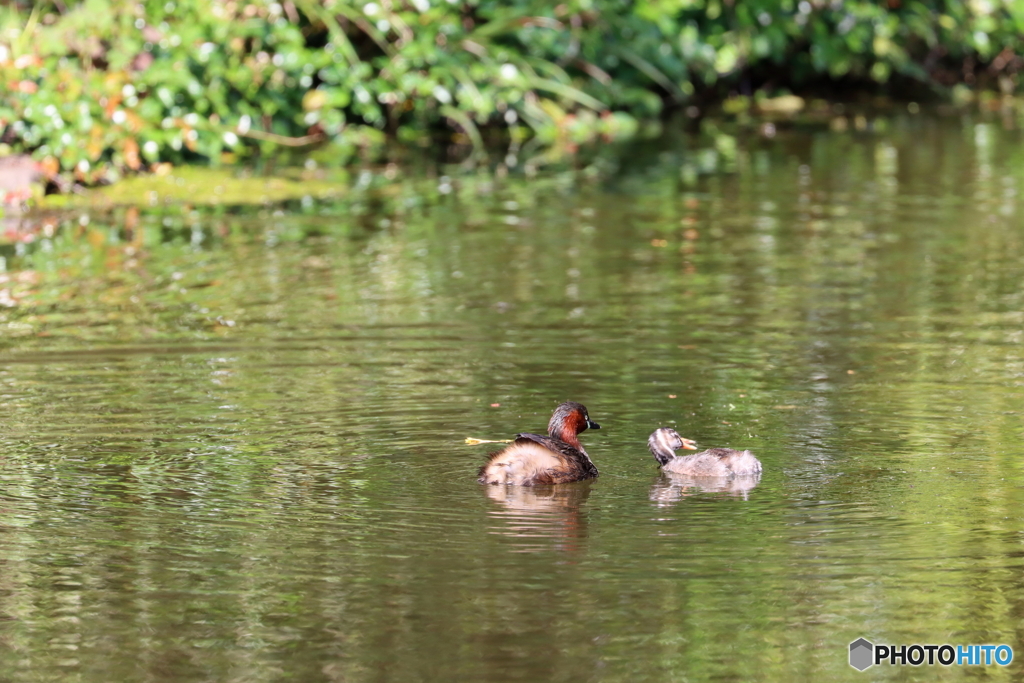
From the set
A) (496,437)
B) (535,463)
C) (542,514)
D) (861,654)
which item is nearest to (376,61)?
(496,437)

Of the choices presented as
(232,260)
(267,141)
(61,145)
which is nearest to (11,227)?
(61,145)

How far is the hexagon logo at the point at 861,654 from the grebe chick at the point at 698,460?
1.47m

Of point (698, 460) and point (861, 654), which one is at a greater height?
point (698, 460)

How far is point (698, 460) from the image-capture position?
636 cm

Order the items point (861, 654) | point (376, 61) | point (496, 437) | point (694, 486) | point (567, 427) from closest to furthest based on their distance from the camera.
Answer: point (861, 654) < point (694, 486) < point (567, 427) < point (496, 437) < point (376, 61)

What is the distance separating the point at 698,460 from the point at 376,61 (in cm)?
1225

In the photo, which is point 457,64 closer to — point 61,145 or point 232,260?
point 61,145

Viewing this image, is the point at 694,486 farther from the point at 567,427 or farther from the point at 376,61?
the point at 376,61

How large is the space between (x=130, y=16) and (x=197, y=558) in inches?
463

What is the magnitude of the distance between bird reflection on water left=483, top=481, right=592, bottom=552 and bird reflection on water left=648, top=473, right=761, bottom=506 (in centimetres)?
27

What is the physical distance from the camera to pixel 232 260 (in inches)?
472

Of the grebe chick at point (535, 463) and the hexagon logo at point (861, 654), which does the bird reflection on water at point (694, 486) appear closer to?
the grebe chick at point (535, 463)

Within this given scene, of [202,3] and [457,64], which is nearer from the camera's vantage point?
[202,3]

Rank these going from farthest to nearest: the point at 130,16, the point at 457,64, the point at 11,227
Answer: the point at 457,64 → the point at 130,16 → the point at 11,227
